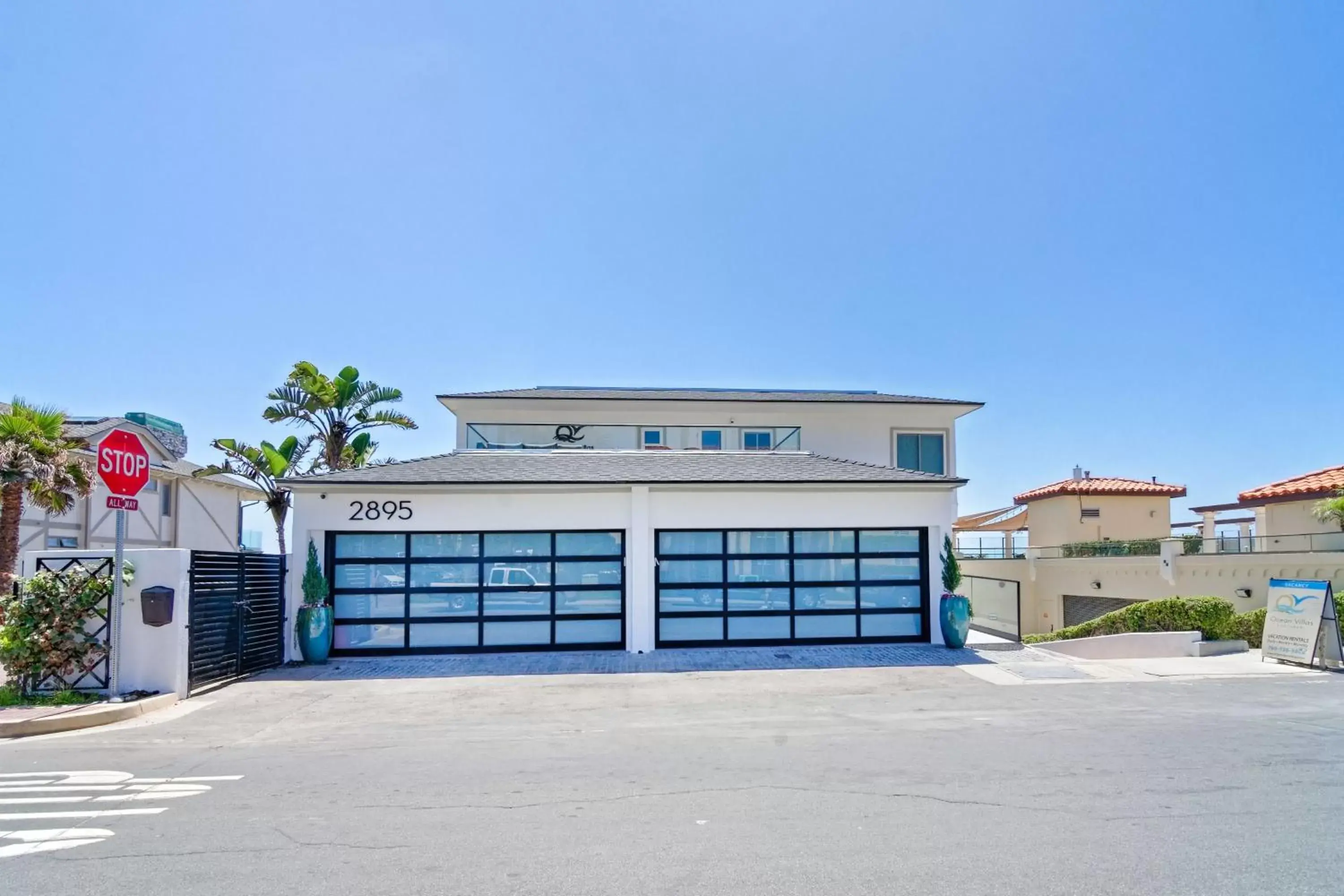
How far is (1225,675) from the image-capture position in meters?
13.8

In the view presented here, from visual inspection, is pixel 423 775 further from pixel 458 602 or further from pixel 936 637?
pixel 936 637

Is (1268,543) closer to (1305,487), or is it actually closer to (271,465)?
(1305,487)

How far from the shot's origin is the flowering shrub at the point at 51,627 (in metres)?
11.3

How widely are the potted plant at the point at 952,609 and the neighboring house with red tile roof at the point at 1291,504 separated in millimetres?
9524

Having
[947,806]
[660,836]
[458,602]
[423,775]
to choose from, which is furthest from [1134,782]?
[458,602]

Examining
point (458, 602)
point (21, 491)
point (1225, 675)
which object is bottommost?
point (1225, 675)

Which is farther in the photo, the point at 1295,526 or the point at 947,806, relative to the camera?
the point at 1295,526

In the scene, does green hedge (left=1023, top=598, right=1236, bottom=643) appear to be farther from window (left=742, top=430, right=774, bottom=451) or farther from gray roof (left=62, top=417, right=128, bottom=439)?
gray roof (left=62, top=417, right=128, bottom=439)

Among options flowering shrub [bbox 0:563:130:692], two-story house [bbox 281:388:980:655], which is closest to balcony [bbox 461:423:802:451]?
two-story house [bbox 281:388:980:655]

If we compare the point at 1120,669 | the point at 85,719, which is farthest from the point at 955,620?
the point at 85,719

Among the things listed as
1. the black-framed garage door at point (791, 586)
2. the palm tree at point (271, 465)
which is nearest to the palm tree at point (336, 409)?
the palm tree at point (271, 465)

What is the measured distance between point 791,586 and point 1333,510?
1175cm

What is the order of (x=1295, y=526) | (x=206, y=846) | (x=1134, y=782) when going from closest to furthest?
1. (x=206, y=846)
2. (x=1134, y=782)
3. (x=1295, y=526)

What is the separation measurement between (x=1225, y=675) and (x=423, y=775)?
12.4m
